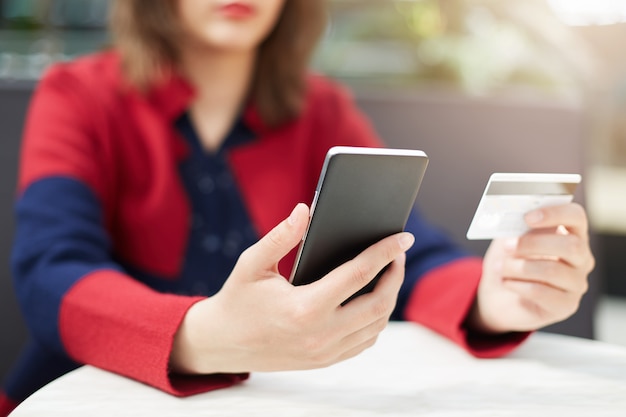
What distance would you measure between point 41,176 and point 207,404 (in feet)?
1.64

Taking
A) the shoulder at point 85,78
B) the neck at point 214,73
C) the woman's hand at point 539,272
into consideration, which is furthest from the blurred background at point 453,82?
the neck at point 214,73

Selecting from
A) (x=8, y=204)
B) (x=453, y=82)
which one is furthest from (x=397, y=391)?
(x=453, y=82)

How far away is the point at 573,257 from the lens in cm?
80

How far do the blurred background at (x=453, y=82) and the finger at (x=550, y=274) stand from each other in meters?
0.12

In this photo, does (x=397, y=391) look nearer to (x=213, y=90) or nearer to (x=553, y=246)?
(x=553, y=246)

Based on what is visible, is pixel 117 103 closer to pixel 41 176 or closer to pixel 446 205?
pixel 41 176

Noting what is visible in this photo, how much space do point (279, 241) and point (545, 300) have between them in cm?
38

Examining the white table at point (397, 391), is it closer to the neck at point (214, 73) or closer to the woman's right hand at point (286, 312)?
the woman's right hand at point (286, 312)

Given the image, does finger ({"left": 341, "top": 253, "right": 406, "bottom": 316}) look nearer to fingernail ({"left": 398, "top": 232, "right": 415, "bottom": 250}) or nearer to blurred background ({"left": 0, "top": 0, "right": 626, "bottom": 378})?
fingernail ({"left": 398, "top": 232, "right": 415, "bottom": 250})

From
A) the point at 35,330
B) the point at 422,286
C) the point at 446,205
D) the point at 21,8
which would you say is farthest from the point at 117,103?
the point at 21,8

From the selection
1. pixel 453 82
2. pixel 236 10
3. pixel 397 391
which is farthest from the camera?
pixel 453 82

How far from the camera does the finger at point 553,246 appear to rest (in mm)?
787

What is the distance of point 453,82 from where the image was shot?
206cm

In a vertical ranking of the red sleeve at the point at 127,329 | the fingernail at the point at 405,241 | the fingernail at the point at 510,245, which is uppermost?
the fingernail at the point at 405,241
